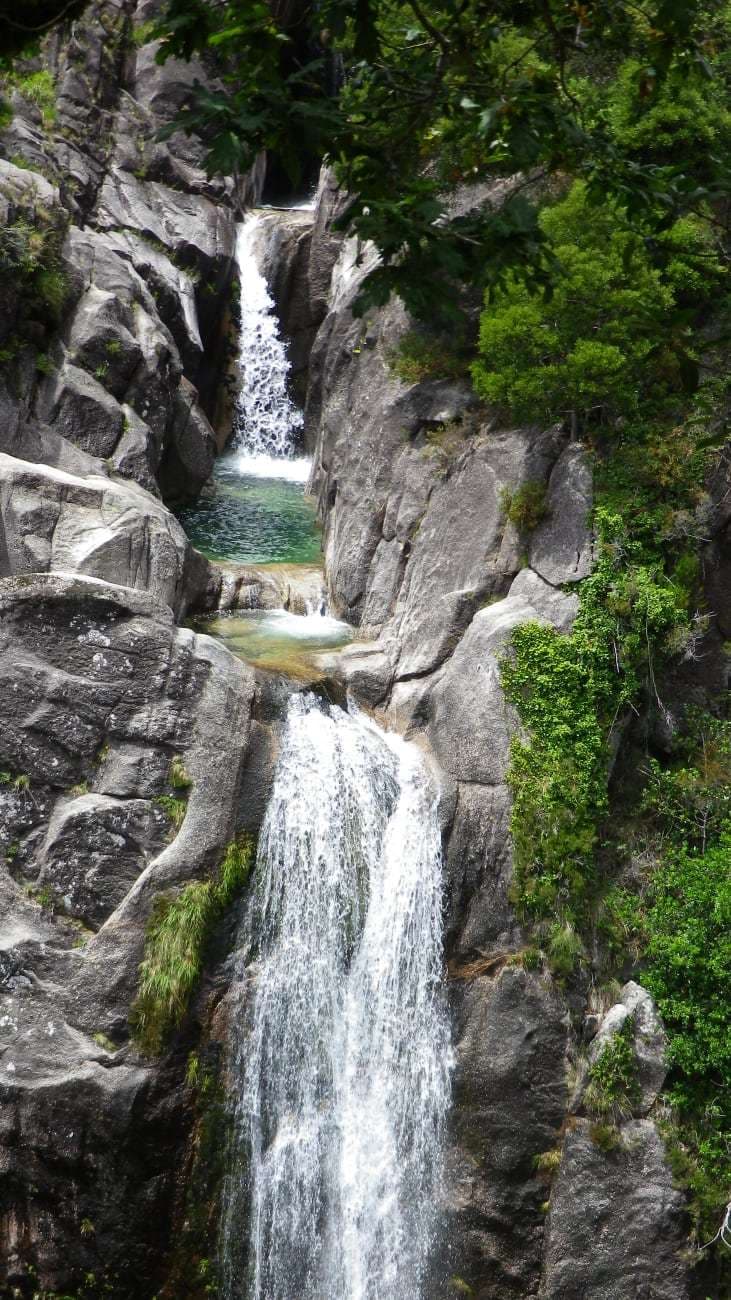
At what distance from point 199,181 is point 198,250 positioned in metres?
2.67

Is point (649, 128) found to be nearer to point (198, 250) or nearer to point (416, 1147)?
point (198, 250)

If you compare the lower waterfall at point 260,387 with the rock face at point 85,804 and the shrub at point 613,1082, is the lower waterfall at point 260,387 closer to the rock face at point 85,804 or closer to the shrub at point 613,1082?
the rock face at point 85,804

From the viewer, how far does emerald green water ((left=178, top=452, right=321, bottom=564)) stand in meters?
18.7

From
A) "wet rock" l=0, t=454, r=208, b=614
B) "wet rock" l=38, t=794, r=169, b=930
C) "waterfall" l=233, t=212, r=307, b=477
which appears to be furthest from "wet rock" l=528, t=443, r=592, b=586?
"waterfall" l=233, t=212, r=307, b=477

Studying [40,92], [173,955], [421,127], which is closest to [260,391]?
[40,92]

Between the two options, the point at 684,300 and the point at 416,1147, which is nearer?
the point at 416,1147

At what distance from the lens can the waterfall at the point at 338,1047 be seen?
9.68 meters

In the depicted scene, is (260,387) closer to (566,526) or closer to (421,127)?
(566,526)

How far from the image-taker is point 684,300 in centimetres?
1336

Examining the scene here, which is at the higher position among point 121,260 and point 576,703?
point 121,260

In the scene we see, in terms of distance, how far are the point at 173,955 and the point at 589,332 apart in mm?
9136

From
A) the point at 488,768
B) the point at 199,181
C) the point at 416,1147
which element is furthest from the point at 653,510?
the point at 199,181

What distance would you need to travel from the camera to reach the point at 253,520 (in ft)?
67.3

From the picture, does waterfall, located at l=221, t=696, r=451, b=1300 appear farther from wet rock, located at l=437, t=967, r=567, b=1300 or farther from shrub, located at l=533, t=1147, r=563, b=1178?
shrub, located at l=533, t=1147, r=563, b=1178
